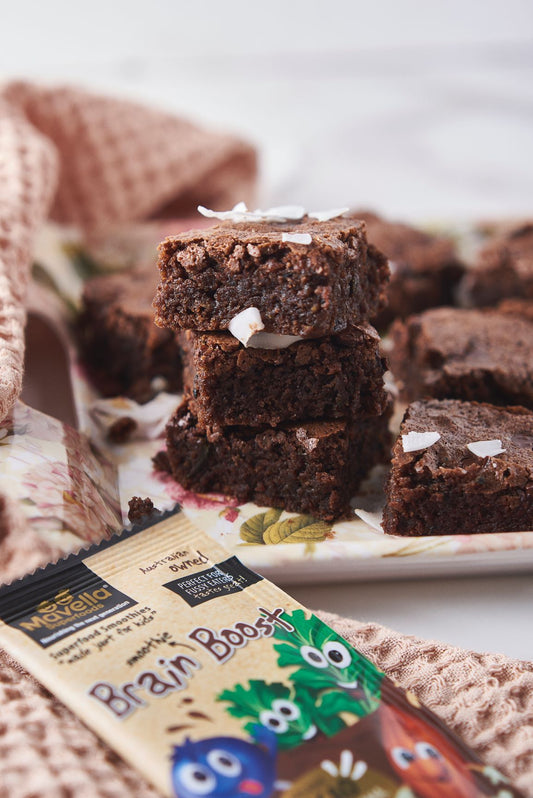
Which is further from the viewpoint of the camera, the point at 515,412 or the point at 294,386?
the point at 515,412

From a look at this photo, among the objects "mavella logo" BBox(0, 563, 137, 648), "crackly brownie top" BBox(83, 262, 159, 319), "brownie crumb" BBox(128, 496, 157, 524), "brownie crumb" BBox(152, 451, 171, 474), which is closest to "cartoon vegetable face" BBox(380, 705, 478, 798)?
"mavella logo" BBox(0, 563, 137, 648)

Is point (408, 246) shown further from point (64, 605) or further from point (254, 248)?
point (64, 605)

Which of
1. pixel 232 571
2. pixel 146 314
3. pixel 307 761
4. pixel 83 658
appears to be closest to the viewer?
pixel 307 761

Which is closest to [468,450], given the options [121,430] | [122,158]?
[121,430]

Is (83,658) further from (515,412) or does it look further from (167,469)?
(515,412)

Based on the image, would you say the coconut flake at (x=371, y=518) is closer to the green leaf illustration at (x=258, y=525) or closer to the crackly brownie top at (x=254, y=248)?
the green leaf illustration at (x=258, y=525)

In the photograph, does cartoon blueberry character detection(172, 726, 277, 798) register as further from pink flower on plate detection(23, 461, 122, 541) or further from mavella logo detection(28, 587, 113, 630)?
pink flower on plate detection(23, 461, 122, 541)

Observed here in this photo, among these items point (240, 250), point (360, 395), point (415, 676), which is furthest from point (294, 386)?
point (415, 676)
